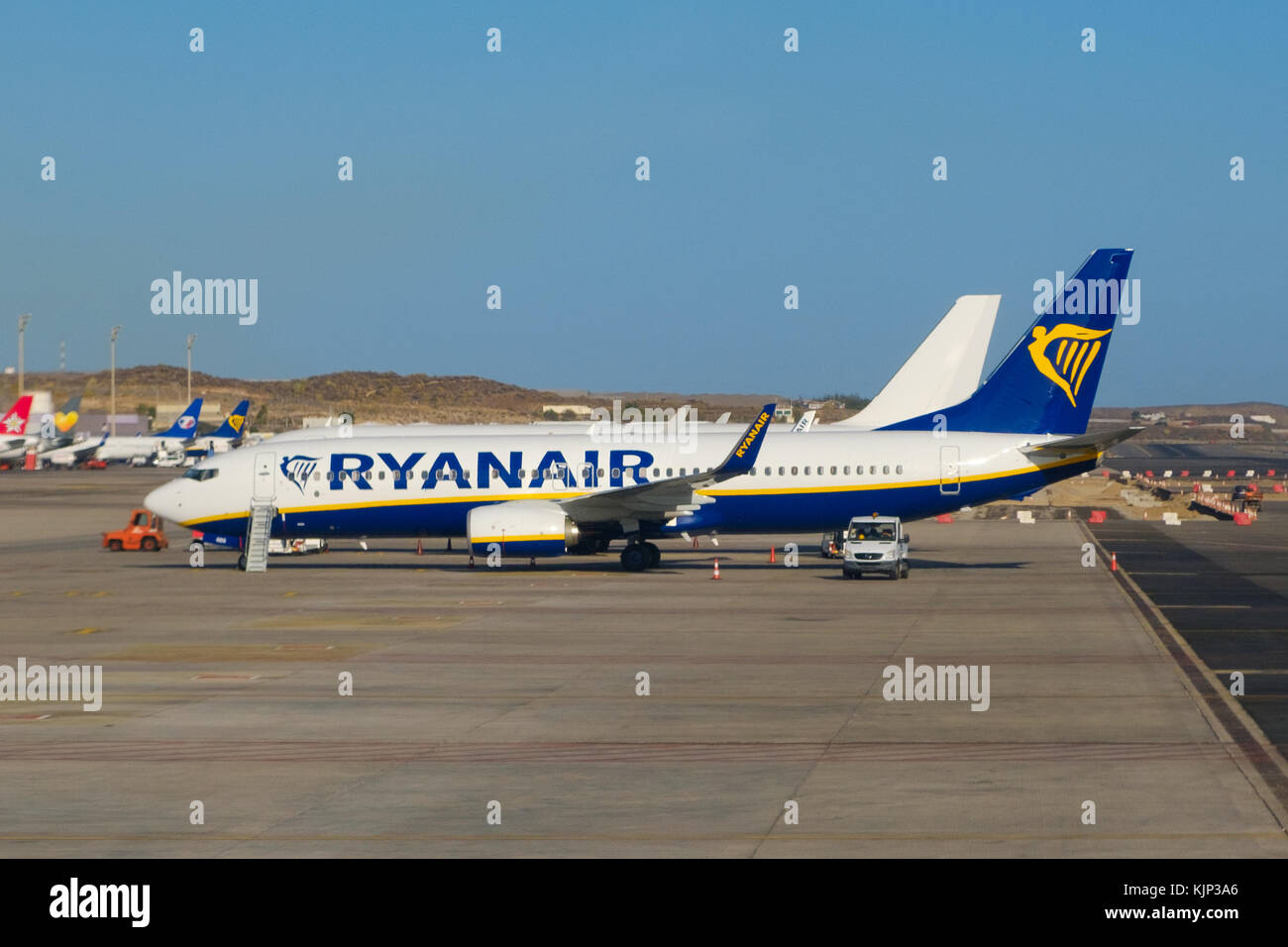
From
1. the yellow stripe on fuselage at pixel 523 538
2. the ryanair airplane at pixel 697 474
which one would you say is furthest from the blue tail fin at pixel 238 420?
the yellow stripe on fuselage at pixel 523 538

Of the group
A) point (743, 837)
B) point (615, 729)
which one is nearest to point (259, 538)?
point (615, 729)

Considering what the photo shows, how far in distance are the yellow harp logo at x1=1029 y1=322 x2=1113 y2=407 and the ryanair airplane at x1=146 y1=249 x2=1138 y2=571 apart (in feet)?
0.15

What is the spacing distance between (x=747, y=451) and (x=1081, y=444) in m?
10.3

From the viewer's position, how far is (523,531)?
45.9 meters

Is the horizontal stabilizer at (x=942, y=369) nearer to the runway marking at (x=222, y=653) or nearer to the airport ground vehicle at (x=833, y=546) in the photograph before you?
the airport ground vehicle at (x=833, y=546)

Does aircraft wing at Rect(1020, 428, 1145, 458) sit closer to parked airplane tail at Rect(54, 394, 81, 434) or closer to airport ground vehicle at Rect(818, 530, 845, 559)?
airport ground vehicle at Rect(818, 530, 845, 559)

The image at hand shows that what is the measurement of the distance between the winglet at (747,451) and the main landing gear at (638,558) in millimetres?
3969

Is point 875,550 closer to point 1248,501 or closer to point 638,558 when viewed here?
point 638,558

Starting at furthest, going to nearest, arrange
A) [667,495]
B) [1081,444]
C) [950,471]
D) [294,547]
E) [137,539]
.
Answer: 1. [137,539]
2. [294,547]
3. [950,471]
4. [667,495]
5. [1081,444]

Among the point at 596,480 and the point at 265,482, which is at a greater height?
the point at 265,482

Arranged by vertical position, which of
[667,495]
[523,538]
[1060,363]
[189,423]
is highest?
[189,423]
